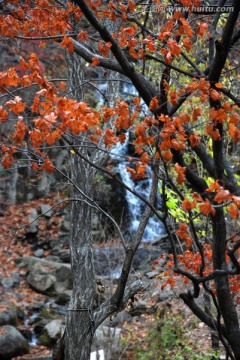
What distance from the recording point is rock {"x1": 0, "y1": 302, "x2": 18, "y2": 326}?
12086 mm

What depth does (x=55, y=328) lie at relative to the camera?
11.9 metres

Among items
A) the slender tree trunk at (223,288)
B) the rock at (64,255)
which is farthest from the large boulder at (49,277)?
the slender tree trunk at (223,288)

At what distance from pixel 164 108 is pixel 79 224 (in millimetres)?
2592

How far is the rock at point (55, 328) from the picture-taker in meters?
11.7

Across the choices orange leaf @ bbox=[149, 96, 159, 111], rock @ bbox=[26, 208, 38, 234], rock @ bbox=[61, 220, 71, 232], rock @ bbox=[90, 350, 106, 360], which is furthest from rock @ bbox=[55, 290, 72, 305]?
orange leaf @ bbox=[149, 96, 159, 111]

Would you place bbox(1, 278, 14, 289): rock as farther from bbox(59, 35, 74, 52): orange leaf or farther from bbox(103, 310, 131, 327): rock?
bbox(59, 35, 74, 52): orange leaf

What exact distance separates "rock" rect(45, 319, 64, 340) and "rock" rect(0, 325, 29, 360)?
0.63m

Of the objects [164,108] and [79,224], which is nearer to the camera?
[164,108]

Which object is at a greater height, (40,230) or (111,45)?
(40,230)

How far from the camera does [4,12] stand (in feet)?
18.2

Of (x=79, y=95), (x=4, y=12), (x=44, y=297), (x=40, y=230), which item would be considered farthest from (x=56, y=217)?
(x=4, y=12)

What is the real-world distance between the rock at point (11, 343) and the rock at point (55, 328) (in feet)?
2.06

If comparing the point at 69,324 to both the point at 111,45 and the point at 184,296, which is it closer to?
the point at 184,296

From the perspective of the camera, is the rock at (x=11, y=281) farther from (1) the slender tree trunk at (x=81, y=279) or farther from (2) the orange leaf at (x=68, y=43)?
(2) the orange leaf at (x=68, y=43)
